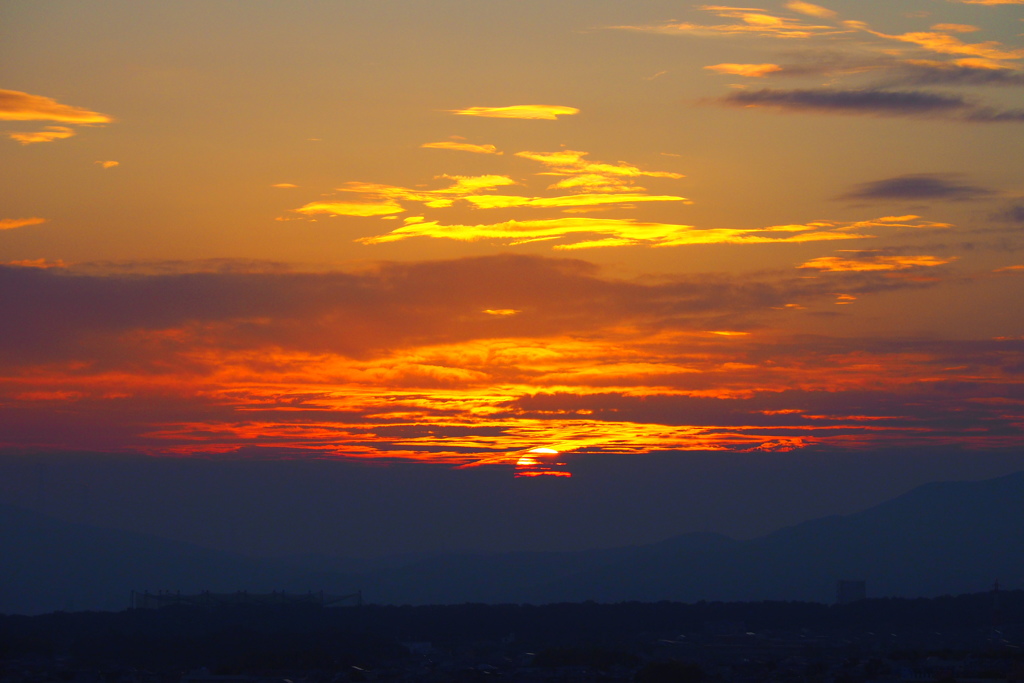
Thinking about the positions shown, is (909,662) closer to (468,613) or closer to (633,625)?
(633,625)

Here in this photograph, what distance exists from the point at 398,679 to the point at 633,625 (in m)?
39.8

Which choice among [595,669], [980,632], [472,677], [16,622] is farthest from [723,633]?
[16,622]

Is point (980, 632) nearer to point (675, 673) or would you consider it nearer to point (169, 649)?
point (675, 673)

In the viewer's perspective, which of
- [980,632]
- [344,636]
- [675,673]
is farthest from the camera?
[980,632]

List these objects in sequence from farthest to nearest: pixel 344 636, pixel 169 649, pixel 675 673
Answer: pixel 344 636 → pixel 169 649 → pixel 675 673

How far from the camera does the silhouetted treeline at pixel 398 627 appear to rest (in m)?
91.3

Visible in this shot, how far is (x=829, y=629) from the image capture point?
372ft

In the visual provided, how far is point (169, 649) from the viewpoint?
92.8 m

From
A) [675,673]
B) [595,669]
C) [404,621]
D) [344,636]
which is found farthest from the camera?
[404,621]

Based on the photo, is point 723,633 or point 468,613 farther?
point 468,613

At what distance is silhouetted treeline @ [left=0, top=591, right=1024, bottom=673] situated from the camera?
300 feet

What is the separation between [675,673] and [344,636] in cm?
3428

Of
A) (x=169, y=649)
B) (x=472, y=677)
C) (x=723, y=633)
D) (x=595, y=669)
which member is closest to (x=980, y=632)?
(x=723, y=633)

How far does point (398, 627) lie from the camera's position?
114 m
